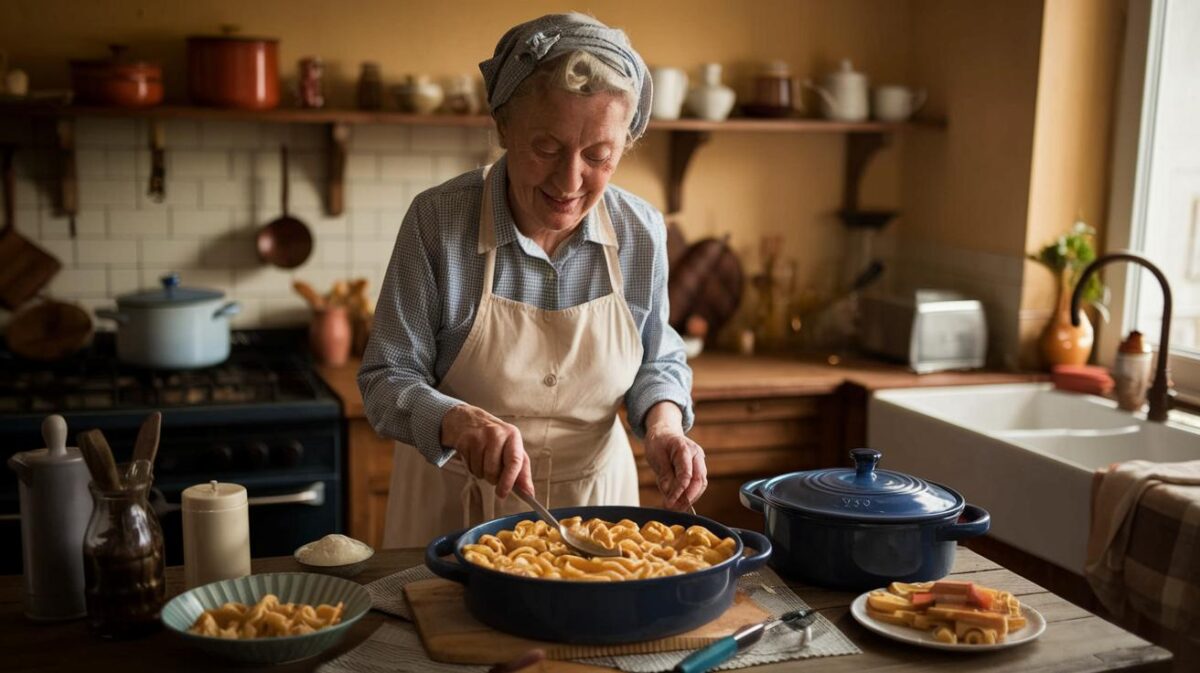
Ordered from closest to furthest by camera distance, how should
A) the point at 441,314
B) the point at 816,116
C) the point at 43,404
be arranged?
1. the point at 441,314
2. the point at 43,404
3. the point at 816,116

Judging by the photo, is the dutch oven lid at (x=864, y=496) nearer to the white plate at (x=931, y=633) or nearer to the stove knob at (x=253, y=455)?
the white plate at (x=931, y=633)

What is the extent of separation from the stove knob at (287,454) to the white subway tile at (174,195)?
1054 mm

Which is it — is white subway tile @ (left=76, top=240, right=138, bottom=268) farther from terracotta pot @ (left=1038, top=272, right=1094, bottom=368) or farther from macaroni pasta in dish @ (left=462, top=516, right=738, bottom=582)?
terracotta pot @ (left=1038, top=272, right=1094, bottom=368)

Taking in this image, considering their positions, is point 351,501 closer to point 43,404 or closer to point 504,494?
point 43,404

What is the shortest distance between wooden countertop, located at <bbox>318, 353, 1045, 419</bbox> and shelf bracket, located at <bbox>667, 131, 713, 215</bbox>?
2.01 ft

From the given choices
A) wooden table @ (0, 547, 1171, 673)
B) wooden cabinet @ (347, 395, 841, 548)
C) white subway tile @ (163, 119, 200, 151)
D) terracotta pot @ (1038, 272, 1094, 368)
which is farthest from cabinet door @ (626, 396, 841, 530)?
wooden table @ (0, 547, 1171, 673)

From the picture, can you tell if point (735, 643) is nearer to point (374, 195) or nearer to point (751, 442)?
point (751, 442)

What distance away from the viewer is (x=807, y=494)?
1975 mm

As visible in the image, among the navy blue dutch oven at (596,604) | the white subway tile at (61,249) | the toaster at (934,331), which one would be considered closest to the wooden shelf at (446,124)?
the white subway tile at (61,249)

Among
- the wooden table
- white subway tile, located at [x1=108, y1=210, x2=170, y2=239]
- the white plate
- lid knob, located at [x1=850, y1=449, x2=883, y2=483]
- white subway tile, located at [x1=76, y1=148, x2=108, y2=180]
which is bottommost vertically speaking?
the wooden table

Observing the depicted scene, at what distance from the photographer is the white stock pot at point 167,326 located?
369cm

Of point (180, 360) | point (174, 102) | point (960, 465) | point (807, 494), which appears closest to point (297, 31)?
point (174, 102)

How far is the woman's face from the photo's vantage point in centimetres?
214

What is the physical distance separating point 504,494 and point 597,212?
2.55 ft
